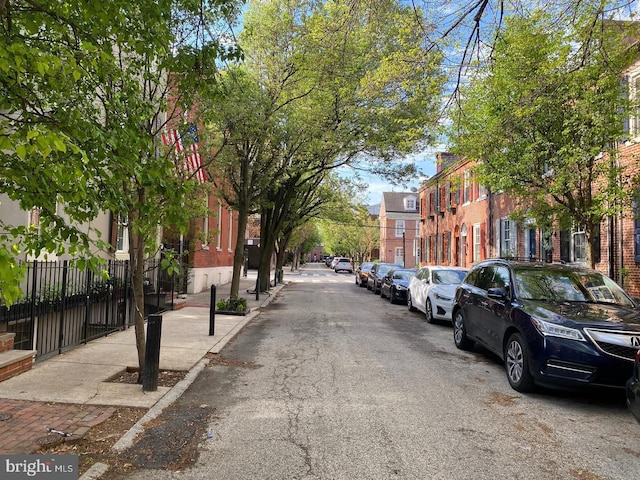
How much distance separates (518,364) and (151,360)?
466cm

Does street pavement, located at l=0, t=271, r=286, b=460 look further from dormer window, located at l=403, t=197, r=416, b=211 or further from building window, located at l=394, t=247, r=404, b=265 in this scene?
dormer window, located at l=403, t=197, r=416, b=211

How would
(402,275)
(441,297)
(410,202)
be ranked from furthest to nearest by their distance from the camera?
(410,202) → (402,275) → (441,297)

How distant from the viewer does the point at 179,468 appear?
3.78m

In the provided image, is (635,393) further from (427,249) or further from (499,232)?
(427,249)

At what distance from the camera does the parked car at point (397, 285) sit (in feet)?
58.3

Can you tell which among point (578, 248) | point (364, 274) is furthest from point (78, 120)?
point (364, 274)

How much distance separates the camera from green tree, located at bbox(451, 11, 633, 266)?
29.3 ft

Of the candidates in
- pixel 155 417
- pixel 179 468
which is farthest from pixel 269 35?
pixel 179 468

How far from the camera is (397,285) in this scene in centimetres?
1798

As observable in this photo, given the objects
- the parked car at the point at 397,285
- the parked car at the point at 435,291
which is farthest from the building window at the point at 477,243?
the parked car at the point at 435,291

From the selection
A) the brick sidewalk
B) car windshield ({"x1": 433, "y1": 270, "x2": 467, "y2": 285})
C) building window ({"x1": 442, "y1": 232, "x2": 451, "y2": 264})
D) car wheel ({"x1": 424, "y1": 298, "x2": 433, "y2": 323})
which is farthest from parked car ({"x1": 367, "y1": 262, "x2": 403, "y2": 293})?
the brick sidewalk

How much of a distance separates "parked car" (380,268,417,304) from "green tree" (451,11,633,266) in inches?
289

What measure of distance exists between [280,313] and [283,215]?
23.7ft

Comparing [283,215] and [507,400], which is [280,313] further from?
[507,400]
